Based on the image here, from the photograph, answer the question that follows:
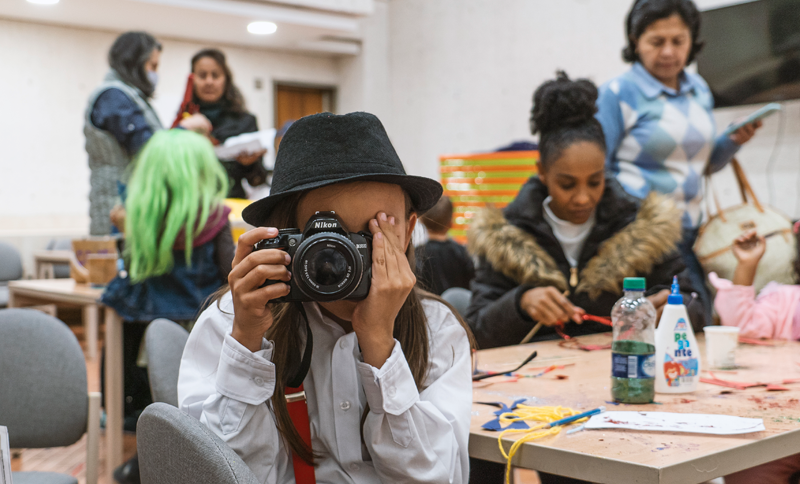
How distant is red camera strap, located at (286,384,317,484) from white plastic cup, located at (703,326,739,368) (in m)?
0.98

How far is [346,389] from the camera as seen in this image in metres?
1.08

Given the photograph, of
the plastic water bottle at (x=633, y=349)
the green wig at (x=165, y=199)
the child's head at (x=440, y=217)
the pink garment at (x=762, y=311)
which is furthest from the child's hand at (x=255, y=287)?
the child's head at (x=440, y=217)

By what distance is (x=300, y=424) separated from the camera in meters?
1.05

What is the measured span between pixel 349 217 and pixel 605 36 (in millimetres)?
4660

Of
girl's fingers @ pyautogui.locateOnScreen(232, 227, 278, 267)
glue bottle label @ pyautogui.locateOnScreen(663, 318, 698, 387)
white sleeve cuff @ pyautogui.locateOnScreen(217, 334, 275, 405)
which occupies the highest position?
girl's fingers @ pyautogui.locateOnScreen(232, 227, 278, 267)

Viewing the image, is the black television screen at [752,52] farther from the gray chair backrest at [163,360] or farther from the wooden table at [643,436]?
the gray chair backrest at [163,360]

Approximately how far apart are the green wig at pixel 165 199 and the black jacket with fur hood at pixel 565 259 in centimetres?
98

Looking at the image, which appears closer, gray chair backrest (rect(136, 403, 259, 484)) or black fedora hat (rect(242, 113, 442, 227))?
gray chair backrest (rect(136, 403, 259, 484))

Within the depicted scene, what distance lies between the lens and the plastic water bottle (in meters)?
1.28

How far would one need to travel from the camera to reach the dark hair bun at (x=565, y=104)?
2027mm

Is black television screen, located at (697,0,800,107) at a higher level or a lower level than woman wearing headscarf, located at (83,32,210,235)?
higher

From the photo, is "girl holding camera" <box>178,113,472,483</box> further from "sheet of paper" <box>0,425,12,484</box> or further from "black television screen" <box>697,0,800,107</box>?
"black television screen" <box>697,0,800,107</box>

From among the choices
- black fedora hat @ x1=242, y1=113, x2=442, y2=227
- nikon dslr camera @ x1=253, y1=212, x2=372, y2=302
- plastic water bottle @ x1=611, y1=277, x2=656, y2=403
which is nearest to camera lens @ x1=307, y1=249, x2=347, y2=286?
nikon dslr camera @ x1=253, y1=212, x2=372, y2=302

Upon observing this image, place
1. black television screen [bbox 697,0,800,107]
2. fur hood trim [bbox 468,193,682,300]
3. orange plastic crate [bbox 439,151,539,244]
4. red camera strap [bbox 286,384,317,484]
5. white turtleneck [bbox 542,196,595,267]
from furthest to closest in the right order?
orange plastic crate [bbox 439,151,539,244] < black television screen [bbox 697,0,800,107] < white turtleneck [bbox 542,196,595,267] < fur hood trim [bbox 468,193,682,300] < red camera strap [bbox 286,384,317,484]
